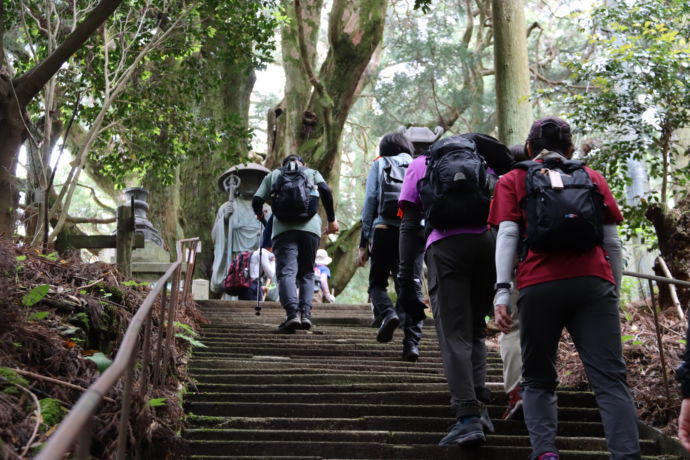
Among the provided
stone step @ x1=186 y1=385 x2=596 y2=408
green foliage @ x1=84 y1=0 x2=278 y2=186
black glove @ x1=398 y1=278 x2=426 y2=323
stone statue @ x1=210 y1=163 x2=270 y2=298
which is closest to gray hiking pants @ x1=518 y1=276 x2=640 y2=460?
stone step @ x1=186 y1=385 x2=596 y2=408

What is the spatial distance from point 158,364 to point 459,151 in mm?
2113

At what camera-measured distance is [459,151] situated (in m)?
4.71

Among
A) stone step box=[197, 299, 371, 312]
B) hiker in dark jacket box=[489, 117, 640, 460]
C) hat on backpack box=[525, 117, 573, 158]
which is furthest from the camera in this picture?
stone step box=[197, 299, 371, 312]

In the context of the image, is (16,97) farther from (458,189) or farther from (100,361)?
(458,189)

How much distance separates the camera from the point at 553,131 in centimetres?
428

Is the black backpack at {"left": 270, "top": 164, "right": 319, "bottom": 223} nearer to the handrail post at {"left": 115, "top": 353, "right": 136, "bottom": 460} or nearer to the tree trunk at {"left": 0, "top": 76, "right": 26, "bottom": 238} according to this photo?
the tree trunk at {"left": 0, "top": 76, "right": 26, "bottom": 238}

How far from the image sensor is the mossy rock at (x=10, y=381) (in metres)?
3.84

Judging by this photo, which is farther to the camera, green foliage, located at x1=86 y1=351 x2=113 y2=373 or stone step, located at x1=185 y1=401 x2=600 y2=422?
stone step, located at x1=185 y1=401 x2=600 y2=422

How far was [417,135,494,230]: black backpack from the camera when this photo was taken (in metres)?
4.59

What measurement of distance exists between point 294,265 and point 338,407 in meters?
2.68

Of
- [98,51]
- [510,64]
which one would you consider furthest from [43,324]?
[510,64]

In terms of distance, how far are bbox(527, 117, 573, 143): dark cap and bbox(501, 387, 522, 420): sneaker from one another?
1.70m

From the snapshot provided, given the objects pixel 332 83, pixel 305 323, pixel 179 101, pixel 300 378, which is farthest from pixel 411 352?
pixel 332 83

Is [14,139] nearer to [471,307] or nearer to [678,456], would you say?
[471,307]
